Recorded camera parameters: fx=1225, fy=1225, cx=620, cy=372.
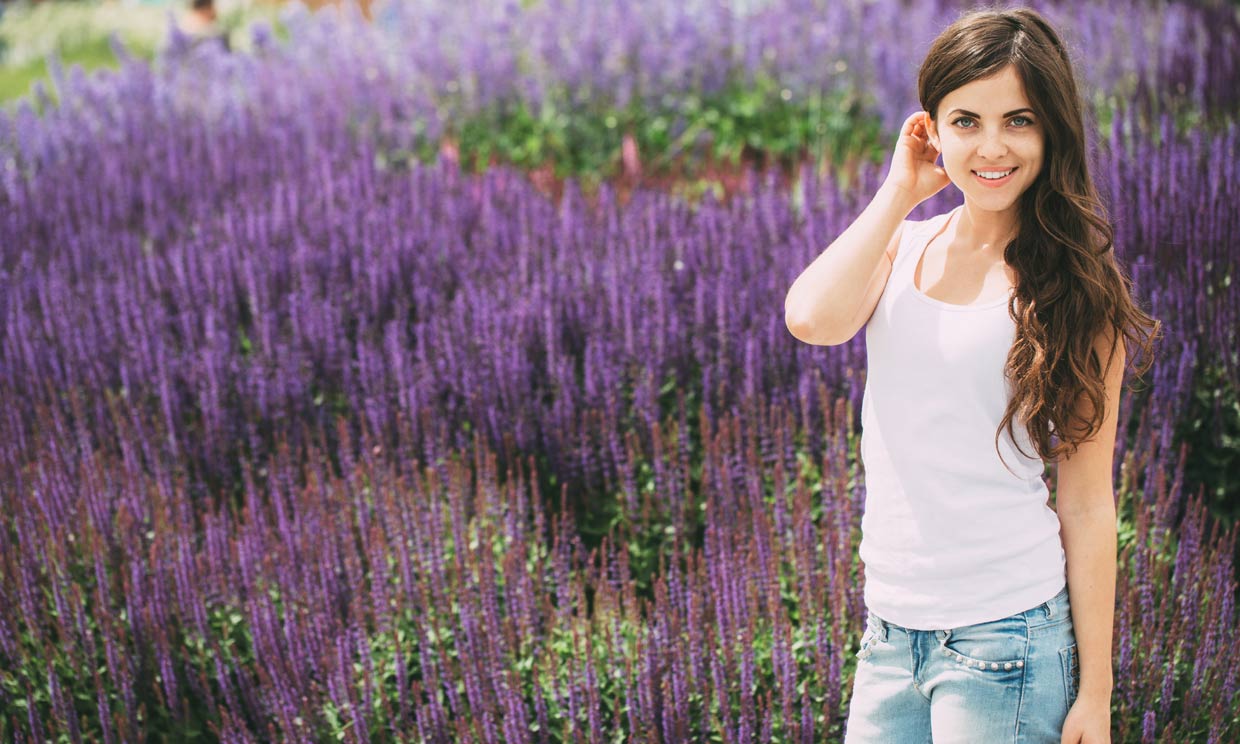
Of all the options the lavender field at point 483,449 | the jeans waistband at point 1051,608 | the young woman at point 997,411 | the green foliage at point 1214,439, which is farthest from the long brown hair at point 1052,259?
the green foliage at point 1214,439

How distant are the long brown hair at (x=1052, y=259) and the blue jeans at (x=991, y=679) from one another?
0.25m

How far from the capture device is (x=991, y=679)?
1656 mm

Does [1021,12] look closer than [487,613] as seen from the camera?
Yes

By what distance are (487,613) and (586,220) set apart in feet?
6.77

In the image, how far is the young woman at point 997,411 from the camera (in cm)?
167

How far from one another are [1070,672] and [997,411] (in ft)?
1.23

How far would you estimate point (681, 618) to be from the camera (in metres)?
2.60

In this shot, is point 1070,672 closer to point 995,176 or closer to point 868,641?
point 868,641

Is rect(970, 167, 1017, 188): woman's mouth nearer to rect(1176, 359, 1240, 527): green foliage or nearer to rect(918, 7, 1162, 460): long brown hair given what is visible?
rect(918, 7, 1162, 460): long brown hair

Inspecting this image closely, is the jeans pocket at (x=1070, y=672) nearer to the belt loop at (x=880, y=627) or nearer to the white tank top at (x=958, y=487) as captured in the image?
the white tank top at (x=958, y=487)

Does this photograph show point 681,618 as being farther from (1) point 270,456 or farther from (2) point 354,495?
(1) point 270,456

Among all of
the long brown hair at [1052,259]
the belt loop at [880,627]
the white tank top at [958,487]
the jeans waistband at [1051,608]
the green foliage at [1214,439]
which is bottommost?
the green foliage at [1214,439]

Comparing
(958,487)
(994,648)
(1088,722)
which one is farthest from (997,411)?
(1088,722)

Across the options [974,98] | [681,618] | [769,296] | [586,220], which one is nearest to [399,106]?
[586,220]
